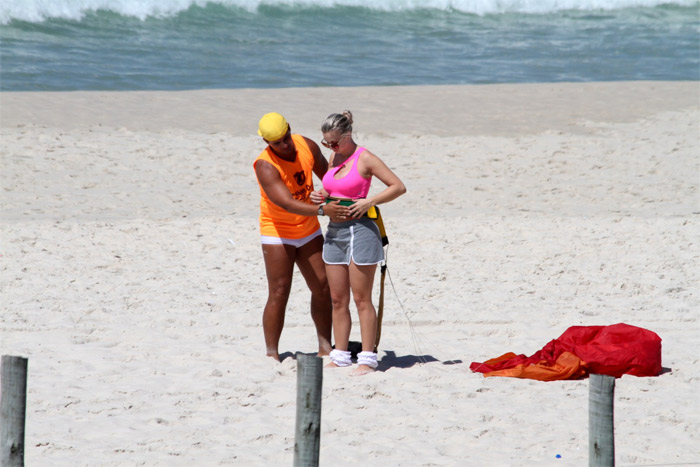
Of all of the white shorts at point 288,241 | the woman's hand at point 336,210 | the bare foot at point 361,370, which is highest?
the woman's hand at point 336,210

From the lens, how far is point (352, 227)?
5.54 metres

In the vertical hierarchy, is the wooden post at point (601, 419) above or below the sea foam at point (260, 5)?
below

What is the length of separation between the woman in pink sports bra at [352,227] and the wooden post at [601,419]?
2.10 metres

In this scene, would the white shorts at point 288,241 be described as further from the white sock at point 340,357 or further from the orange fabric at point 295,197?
the white sock at point 340,357

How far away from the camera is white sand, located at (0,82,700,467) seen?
196 inches

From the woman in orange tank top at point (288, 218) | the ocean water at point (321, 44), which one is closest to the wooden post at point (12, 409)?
the woman in orange tank top at point (288, 218)

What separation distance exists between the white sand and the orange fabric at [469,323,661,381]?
0.34 ft

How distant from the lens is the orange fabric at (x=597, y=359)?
229 inches

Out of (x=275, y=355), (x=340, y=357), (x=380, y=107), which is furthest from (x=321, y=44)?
(x=340, y=357)

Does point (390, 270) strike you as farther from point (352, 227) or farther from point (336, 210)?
point (336, 210)

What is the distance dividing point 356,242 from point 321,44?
18.8 metres

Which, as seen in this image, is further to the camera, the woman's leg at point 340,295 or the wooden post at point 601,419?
the woman's leg at point 340,295

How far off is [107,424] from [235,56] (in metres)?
17.2

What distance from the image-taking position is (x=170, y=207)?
10.7m
